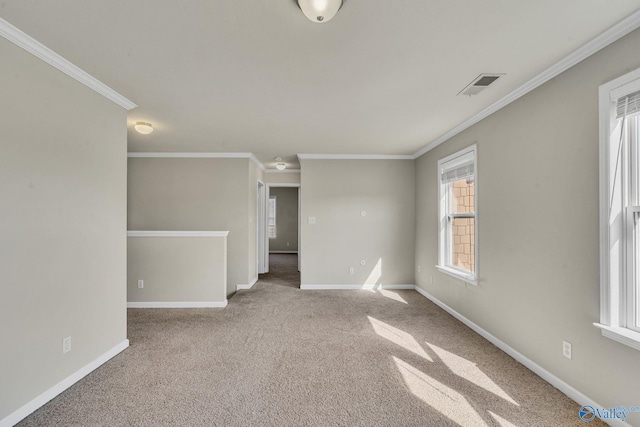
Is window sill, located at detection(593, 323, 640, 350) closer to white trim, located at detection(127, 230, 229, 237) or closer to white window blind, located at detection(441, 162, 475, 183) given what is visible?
white window blind, located at detection(441, 162, 475, 183)

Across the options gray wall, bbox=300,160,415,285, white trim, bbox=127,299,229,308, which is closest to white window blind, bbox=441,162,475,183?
gray wall, bbox=300,160,415,285

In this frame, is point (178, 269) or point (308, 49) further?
point (178, 269)

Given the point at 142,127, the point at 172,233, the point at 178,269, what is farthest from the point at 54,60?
the point at 178,269

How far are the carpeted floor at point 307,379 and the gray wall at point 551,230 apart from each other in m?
0.30

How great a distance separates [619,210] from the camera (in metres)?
1.83

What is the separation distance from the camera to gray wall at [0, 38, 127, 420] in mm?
1847

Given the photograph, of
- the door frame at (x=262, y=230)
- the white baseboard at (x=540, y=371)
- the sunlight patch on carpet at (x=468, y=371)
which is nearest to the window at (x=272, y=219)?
the door frame at (x=262, y=230)

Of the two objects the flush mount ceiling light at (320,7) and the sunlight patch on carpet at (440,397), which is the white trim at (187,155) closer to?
the flush mount ceiling light at (320,7)

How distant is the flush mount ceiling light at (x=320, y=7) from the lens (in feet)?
4.87

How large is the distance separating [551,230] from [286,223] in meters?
9.35

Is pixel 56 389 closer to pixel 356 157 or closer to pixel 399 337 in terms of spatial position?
pixel 399 337

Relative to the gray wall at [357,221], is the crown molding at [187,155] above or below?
above

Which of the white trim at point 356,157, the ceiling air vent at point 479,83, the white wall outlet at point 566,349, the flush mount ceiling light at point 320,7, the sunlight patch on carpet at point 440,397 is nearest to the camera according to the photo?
the flush mount ceiling light at point 320,7

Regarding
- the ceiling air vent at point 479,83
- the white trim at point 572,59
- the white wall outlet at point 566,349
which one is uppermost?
the ceiling air vent at point 479,83
